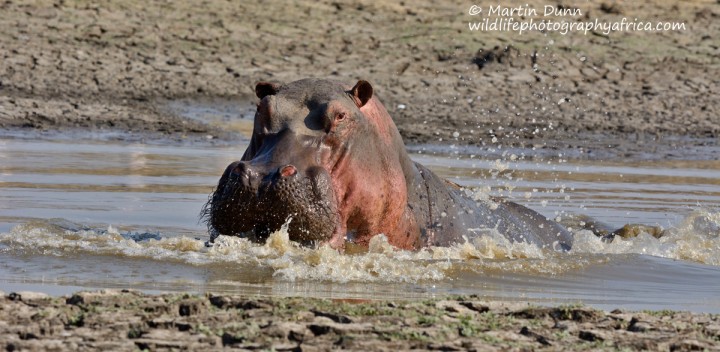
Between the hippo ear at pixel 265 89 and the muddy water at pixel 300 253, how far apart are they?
0.76 metres

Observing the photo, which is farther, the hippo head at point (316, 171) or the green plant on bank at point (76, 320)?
the hippo head at point (316, 171)

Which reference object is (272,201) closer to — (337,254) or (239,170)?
(239,170)

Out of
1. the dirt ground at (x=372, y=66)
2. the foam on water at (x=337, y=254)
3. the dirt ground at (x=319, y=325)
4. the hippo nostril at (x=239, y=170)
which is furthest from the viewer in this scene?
the dirt ground at (x=372, y=66)

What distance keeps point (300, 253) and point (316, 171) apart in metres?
0.35

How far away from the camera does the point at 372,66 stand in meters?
15.9

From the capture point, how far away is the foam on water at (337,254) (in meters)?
5.72

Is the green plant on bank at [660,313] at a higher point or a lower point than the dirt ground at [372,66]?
lower

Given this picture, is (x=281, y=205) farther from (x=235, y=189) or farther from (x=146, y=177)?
(x=146, y=177)

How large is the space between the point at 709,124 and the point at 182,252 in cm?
1046

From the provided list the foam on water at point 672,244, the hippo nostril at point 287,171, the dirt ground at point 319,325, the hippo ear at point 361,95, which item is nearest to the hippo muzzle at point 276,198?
the hippo nostril at point 287,171

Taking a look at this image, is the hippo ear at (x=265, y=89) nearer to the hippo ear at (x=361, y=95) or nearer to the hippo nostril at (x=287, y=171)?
the hippo ear at (x=361, y=95)

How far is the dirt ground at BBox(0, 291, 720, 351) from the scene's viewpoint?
389 centimetres

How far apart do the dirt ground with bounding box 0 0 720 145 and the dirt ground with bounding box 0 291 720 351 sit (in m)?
9.20

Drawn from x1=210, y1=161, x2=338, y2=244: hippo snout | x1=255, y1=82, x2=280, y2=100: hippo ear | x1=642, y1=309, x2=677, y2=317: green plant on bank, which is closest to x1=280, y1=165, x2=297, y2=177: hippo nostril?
x1=210, y1=161, x2=338, y2=244: hippo snout
